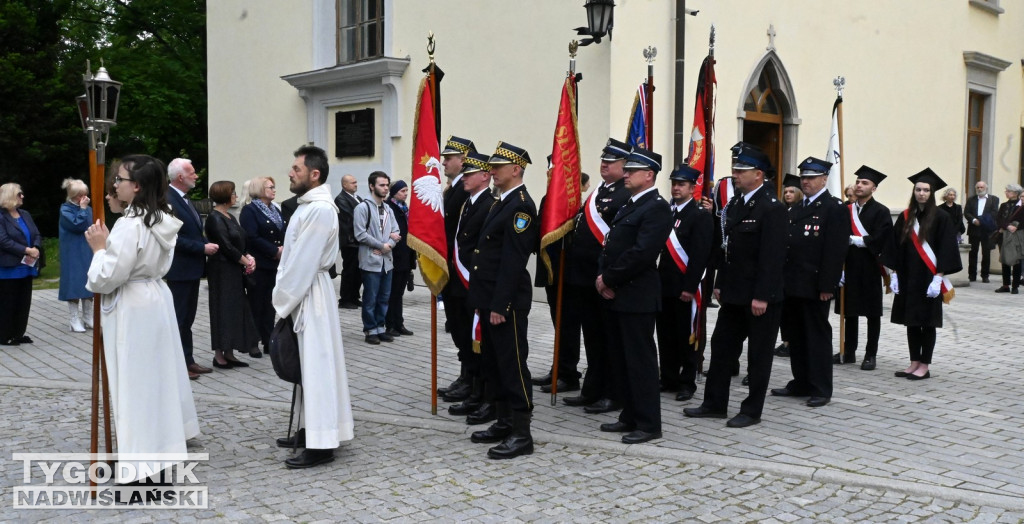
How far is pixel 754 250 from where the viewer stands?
20.7 ft

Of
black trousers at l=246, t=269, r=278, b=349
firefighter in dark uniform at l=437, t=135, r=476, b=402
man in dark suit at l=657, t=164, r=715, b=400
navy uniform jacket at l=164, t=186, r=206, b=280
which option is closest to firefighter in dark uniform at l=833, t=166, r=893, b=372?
man in dark suit at l=657, t=164, r=715, b=400

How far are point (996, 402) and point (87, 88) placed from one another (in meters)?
6.83

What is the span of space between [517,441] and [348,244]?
6.10m

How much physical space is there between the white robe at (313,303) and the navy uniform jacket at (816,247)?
373 centimetres

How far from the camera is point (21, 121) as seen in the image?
2581cm

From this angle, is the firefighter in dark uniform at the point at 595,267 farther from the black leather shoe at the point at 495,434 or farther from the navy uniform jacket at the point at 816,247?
the navy uniform jacket at the point at 816,247

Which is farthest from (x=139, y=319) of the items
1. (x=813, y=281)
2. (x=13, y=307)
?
(x=13, y=307)

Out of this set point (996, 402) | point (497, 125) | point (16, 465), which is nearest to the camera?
point (16, 465)

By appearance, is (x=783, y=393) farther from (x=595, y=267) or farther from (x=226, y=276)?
(x=226, y=276)

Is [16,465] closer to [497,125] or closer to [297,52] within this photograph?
[497,125]

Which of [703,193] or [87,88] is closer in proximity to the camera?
[87,88]

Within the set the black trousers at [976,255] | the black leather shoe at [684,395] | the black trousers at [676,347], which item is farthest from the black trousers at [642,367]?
the black trousers at [976,255]

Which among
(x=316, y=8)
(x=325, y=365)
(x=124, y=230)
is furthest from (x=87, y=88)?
→ (x=316, y=8)

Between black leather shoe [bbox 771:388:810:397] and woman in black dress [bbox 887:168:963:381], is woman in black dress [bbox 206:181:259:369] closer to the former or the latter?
black leather shoe [bbox 771:388:810:397]
